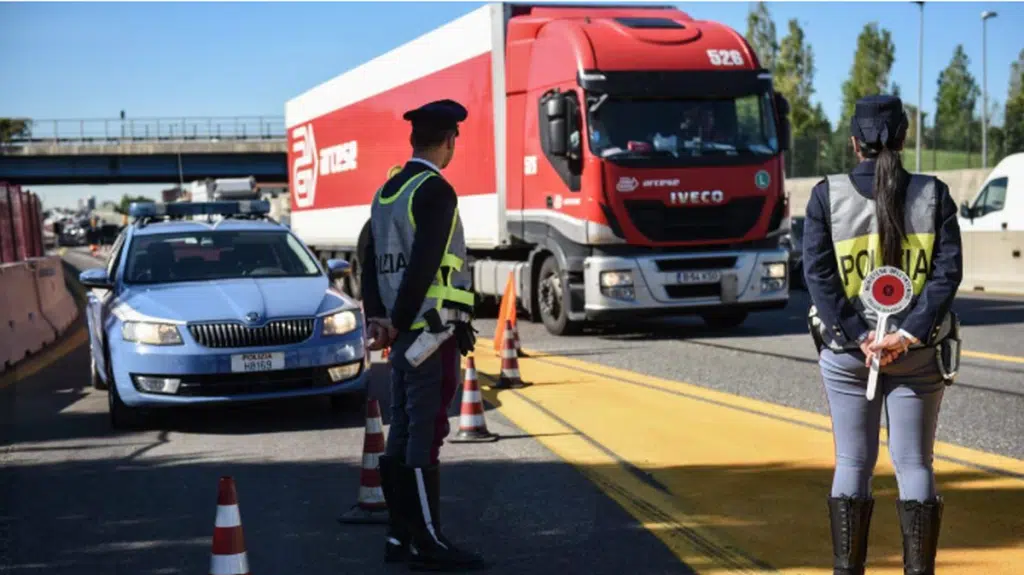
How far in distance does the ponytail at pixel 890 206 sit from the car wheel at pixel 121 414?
6.49 metres

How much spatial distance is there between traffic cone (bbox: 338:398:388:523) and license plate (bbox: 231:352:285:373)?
3.04 m

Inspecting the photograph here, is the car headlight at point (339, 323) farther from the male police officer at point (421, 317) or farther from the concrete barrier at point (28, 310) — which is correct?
the concrete barrier at point (28, 310)

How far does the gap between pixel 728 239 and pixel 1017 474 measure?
942 centimetres

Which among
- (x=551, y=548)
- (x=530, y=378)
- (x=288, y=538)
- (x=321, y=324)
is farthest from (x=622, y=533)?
(x=530, y=378)

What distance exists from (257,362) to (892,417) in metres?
5.74

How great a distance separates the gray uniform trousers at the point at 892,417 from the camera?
4.96 m

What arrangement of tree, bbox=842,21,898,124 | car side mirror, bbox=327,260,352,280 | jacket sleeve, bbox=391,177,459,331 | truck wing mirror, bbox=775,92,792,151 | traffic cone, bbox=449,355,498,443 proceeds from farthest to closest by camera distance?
tree, bbox=842,21,898,124
truck wing mirror, bbox=775,92,792,151
car side mirror, bbox=327,260,352,280
traffic cone, bbox=449,355,498,443
jacket sleeve, bbox=391,177,459,331

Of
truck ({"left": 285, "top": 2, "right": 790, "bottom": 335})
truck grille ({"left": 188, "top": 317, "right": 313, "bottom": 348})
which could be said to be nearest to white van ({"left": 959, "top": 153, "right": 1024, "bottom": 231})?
truck ({"left": 285, "top": 2, "right": 790, "bottom": 335})

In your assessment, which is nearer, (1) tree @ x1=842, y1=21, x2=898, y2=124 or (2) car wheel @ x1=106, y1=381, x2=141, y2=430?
(2) car wheel @ x1=106, y1=381, x2=141, y2=430

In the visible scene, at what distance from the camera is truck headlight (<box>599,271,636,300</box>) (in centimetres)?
1652

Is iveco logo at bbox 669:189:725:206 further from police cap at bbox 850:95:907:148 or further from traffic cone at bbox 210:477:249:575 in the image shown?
traffic cone at bbox 210:477:249:575

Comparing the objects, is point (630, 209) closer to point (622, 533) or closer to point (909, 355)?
point (622, 533)

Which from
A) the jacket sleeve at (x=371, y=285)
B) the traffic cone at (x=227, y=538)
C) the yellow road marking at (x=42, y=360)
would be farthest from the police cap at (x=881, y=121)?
the yellow road marking at (x=42, y=360)

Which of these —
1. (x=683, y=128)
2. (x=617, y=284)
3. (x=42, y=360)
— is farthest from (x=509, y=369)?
(x=42, y=360)
